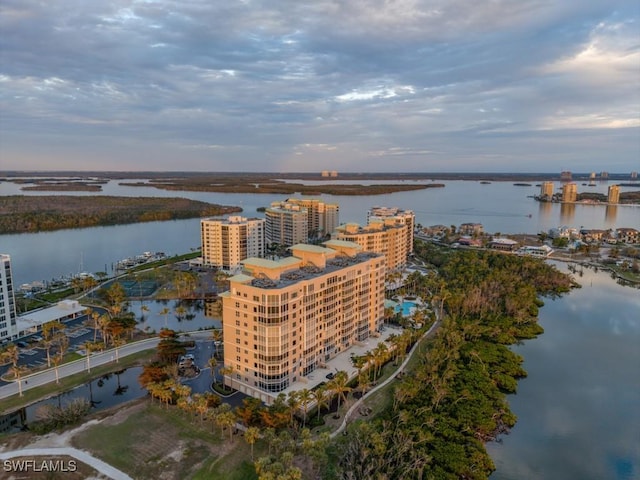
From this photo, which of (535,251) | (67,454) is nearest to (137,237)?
(67,454)

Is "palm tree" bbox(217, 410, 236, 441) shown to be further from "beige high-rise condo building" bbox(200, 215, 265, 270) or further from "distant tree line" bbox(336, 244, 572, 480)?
"beige high-rise condo building" bbox(200, 215, 265, 270)

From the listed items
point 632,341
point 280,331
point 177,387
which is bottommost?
point 632,341

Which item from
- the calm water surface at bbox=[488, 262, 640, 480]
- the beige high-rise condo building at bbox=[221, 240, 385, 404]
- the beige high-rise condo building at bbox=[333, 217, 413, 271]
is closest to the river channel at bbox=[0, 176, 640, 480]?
the calm water surface at bbox=[488, 262, 640, 480]

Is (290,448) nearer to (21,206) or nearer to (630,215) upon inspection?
(21,206)

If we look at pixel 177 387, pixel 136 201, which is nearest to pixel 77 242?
pixel 136 201

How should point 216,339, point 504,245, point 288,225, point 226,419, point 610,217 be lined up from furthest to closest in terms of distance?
point 610,217
point 504,245
point 288,225
point 216,339
point 226,419

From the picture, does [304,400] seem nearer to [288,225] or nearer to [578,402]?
[578,402]
